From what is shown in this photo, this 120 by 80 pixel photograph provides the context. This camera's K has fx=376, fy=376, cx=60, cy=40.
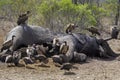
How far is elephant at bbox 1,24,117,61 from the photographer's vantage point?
14.9 meters

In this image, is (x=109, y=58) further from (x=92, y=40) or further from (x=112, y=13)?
(x=112, y=13)

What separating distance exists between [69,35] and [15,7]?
8.77 metres

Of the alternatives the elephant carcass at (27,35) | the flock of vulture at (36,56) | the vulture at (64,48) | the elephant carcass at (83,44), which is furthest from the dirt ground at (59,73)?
the elephant carcass at (27,35)

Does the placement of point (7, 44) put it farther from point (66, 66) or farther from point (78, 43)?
point (78, 43)

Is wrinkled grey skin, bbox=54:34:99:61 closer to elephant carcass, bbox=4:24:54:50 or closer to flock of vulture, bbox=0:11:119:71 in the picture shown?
flock of vulture, bbox=0:11:119:71

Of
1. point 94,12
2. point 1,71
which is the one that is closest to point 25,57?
point 1,71

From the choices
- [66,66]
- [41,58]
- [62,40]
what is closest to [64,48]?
[41,58]

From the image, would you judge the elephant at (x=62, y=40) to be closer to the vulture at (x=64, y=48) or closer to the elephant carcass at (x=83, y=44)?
the elephant carcass at (x=83, y=44)

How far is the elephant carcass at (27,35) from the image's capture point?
1474 centimetres

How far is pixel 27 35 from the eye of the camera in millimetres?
15305

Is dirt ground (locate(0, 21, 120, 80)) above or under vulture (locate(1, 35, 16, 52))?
under

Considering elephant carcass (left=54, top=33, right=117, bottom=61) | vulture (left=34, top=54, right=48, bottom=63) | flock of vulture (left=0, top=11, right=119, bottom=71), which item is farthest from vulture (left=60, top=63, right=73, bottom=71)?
elephant carcass (left=54, top=33, right=117, bottom=61)

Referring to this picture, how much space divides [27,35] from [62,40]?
4.72 ft

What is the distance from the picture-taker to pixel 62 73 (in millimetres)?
12203
